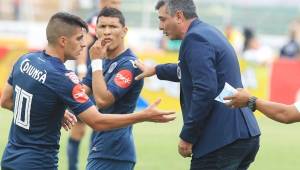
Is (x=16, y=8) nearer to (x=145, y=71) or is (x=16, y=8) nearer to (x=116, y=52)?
(x=116, y=52)

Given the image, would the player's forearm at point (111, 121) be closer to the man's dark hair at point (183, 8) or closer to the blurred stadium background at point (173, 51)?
the man's dark hair at point (183, 8)

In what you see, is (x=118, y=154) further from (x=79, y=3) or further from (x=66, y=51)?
(x=79, y=3)

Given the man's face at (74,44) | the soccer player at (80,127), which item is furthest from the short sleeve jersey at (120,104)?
the soccer player at (80,127)

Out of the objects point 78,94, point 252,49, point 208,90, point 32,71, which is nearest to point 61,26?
point 32,71

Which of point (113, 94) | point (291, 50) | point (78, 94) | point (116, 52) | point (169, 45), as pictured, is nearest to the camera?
point (78, 94)

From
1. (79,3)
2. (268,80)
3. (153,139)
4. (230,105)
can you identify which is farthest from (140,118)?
(79,3)

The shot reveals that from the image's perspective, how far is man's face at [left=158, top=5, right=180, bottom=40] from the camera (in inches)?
→ 291

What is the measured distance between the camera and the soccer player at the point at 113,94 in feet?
26.0

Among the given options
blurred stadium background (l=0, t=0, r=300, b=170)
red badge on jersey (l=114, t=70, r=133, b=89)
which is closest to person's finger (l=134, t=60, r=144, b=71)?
red badge on jersey (l=114, t=70, r=133, b=89)

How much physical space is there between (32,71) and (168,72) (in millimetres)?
1676

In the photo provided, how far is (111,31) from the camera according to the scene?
841 centimetres

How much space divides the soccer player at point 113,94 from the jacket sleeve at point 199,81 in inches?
39.5

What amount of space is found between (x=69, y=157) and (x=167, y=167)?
5.43ft

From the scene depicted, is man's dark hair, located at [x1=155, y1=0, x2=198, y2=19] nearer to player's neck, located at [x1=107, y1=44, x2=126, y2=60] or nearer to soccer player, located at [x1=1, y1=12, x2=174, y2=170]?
soccer player, located at [x1=1, y1=12, x2=174, y2=170]
